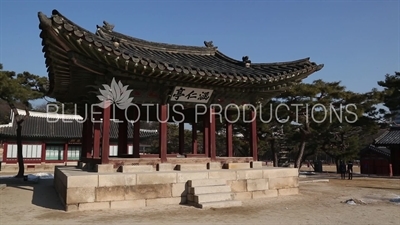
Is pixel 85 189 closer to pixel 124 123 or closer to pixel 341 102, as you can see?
pixel 124 123

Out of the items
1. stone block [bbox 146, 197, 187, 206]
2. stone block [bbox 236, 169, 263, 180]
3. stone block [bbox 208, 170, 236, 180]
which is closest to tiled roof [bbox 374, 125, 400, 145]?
stone block [bbox 236, 169, 263, 180]

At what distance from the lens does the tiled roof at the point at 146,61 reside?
819 cm

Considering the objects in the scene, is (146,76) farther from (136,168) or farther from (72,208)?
(72,208)

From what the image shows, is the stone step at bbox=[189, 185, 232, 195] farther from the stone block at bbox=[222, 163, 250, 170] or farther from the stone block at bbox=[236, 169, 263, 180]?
the stone block at bbox=[222, 163, 250, 170]

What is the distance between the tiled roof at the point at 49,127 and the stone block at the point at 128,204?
29.8 m

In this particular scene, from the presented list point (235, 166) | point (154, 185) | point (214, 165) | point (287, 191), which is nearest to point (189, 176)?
point (154, 185)

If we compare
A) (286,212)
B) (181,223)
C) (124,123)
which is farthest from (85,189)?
(124,123)

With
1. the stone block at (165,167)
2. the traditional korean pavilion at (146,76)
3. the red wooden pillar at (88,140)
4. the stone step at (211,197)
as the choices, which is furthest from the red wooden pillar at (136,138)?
the stone step at (211,197)

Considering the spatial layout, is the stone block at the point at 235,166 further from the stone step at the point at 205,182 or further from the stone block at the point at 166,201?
the stone block at the point at 166,201

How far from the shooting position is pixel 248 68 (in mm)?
13898

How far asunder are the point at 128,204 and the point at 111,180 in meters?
0.83

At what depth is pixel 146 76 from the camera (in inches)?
416

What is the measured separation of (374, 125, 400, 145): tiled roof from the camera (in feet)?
96.8

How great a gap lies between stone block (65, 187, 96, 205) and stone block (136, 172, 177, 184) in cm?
132
